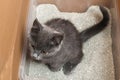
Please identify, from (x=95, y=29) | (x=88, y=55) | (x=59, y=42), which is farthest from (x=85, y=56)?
(x=59, y=42)

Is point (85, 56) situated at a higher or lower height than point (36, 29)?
lower

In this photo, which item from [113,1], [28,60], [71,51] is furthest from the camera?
[113,1]

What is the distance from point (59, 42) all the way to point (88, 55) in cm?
38

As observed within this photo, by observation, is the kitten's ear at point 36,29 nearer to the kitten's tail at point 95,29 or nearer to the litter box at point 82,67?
the litter box at point 82,67

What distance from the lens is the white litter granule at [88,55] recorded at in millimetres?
1548

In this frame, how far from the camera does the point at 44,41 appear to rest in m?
1.28

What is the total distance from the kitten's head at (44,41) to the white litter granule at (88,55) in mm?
228

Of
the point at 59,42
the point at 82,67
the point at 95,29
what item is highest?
the point at 59,42

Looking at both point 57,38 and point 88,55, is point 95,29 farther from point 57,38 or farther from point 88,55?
point 57,38

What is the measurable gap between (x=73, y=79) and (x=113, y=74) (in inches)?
8.6

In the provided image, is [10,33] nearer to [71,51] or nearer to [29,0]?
[71,51]

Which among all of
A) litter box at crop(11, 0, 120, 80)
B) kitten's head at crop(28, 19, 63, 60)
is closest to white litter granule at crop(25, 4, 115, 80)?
litter box at crop(11, 0, 120, 80)

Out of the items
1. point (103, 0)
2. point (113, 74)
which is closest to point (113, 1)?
point (103, 0)

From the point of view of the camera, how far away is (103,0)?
70.1 inches
